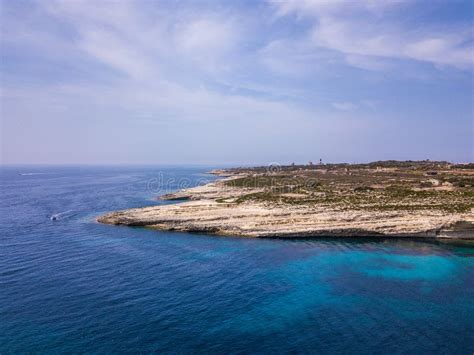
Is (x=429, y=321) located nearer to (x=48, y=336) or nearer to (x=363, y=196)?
(x=48, y=336)

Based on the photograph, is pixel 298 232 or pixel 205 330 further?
pixel 298 232

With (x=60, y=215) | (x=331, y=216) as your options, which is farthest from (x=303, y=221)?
(x=60, y=215)

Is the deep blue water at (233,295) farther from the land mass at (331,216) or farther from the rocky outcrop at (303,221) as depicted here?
the land mass at (331,216)

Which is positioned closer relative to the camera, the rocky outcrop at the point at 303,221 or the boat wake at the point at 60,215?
the rocky outcrop at the point at 303,221

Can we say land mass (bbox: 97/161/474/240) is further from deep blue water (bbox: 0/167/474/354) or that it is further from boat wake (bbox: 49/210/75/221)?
boat wake (bbox: 49/210/75/221)

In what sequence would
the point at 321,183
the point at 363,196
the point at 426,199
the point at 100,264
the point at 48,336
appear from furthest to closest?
the point at 321,183
the point at 363,196
the point at 426,199
the point at 100,264
the point at 48,336

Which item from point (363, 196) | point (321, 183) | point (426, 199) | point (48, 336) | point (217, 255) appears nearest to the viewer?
point (48, 336)

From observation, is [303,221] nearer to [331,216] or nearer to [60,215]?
[331,216]

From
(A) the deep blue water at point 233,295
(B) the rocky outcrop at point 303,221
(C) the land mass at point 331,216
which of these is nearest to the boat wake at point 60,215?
(B) the rocky outcrop at point 303,221

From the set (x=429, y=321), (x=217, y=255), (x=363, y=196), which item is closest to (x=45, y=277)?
(x=217, y=255)
